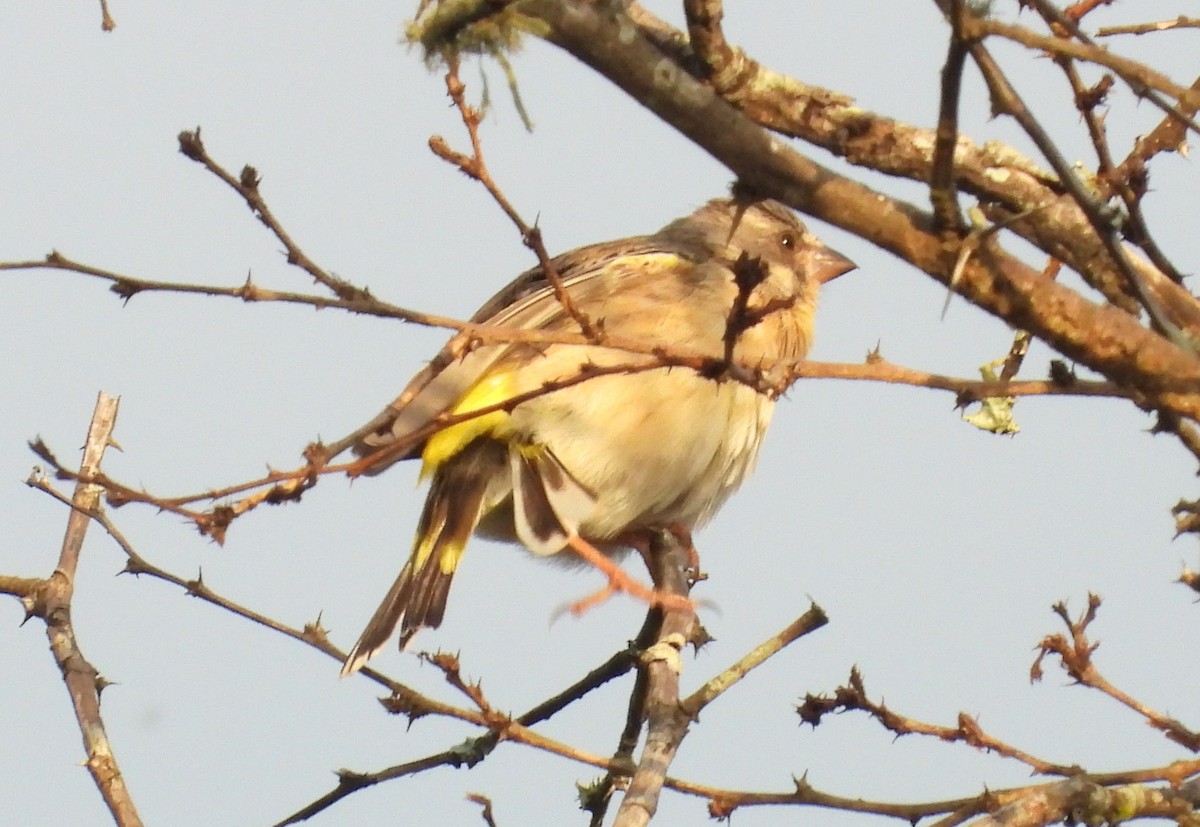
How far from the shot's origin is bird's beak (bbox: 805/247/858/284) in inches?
243

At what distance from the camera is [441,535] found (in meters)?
4.86

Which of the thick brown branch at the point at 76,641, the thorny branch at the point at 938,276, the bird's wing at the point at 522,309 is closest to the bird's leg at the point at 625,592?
the thorny branch at the point at 938,276

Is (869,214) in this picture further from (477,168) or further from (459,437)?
(459,437)

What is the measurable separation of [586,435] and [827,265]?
168 centimetres

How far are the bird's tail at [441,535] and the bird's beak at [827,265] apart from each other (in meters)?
1.81

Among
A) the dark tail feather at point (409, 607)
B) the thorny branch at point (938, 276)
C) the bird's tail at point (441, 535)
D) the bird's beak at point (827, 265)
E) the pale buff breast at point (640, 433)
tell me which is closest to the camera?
the thorny branch at point (938, 276)

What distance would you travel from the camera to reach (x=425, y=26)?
107 inches

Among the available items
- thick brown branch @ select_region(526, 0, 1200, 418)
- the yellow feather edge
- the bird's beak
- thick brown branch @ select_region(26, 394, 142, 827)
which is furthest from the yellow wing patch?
thick brown branch @ select_region(526, 0, 1200, 418)

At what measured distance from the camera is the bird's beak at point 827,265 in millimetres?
6184

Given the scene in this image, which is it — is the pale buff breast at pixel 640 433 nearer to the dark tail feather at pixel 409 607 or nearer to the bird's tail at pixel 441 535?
the bird's tail at pixel 441 535

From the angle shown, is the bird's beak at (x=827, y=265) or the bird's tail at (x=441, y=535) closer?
the bird's tail at (x=441, y=535)

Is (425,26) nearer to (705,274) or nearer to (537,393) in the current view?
(537,393)

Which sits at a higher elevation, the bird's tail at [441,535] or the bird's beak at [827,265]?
the bird's beak at [827,265]

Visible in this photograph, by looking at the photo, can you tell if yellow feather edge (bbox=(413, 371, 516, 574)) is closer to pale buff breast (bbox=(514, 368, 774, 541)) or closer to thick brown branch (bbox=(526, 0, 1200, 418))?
pale buff breast (bbox=(514, 368, 774, 541))
